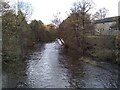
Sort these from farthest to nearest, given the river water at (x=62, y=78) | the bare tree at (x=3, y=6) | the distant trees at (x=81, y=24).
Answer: the distant trees at (x=81, y=24) → the bare tree at (x=3, y=6) → the river water at (x=62, y=78)

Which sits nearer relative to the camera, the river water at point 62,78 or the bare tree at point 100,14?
the river water at point 62,78

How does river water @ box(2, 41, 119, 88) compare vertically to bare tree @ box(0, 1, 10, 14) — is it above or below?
below

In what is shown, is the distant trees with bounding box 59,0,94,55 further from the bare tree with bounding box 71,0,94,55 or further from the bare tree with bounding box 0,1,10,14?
the bare tree with bounding box 0,1,10,14

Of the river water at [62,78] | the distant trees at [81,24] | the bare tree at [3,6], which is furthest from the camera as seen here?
the distant trees at [81,24]

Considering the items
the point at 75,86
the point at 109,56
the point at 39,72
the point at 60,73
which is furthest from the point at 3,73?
the point at 109,56

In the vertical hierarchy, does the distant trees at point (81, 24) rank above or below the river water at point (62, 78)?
above

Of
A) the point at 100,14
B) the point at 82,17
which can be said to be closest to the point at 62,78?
the point at 82,17

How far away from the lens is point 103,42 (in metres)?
33.2

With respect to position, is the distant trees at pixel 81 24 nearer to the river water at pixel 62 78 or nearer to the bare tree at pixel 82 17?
the bare tree at pixel 82 17

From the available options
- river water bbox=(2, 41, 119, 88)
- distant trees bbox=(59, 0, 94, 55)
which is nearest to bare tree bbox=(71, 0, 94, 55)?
distant trees bbox=(59, 0, 94, 55)

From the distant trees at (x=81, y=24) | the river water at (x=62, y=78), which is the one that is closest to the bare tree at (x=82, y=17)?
the distant trees at (x=81, y=24)

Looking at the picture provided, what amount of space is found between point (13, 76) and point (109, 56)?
13.1 meters

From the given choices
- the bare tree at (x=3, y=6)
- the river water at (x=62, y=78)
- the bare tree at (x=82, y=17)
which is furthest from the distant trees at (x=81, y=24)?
the bare tree at (x=3, y=6)

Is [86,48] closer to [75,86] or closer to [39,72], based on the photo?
[39,72]
